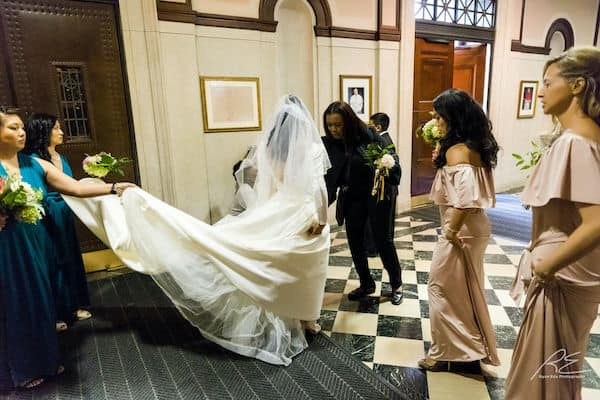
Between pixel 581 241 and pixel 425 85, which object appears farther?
pixel 425 85

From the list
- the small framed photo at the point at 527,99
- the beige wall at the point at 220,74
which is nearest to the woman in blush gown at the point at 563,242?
the beige wall at the point at 220,74

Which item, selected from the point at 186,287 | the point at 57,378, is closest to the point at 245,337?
the point at 186,287

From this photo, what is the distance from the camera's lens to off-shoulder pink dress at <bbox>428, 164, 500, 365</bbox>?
2039 mm

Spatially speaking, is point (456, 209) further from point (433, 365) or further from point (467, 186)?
point (433, 365)

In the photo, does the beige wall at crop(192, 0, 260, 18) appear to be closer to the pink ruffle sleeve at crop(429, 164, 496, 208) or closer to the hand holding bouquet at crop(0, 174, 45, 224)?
the hand holding bouquet at crop(0, 174, 45, 224)

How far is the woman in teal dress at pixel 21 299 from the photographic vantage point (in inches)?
83.7

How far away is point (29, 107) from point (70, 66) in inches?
21.5

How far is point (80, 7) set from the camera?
3547mm

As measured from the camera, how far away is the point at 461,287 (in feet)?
6.85

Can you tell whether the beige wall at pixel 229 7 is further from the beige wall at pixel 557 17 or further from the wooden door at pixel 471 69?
the beige wall at pixel 557 17

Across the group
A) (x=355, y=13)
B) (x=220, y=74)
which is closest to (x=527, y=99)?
(x=355, y=13)

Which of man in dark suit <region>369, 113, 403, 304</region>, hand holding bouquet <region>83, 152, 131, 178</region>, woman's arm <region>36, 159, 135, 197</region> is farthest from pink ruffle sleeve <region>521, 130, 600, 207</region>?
hand holding bouquet <region>83, 152, 131, 178</region>

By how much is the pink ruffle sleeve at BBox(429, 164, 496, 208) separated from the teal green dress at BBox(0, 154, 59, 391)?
245 cm

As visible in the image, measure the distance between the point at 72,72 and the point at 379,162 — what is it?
124 inches
